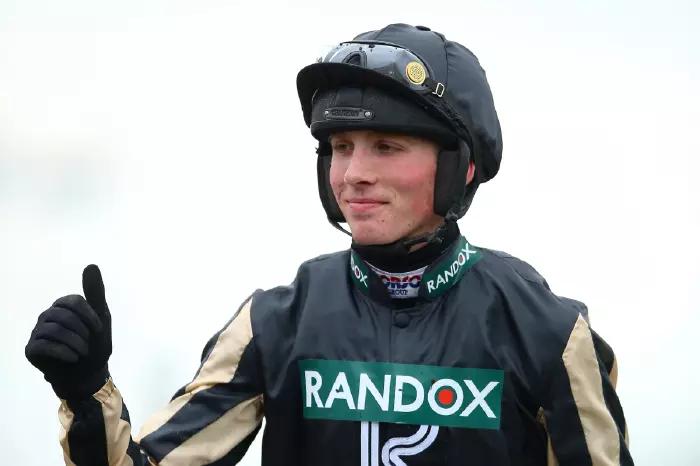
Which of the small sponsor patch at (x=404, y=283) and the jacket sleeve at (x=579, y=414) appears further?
the small sponsor patch at (x=404, y=283)

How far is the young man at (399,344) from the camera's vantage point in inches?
139

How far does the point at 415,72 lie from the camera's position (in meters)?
3.57

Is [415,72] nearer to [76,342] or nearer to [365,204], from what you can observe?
[365,204]

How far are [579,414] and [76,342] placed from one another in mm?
1152

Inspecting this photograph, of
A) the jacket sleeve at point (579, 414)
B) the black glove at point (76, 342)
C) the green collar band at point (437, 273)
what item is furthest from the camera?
the green collar band at point (437, 273)

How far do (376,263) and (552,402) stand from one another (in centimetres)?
53

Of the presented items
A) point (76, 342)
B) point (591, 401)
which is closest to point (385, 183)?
point (591, 401)

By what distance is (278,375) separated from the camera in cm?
364

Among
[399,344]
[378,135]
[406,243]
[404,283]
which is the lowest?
[399,344]

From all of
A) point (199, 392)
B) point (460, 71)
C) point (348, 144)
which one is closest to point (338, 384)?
point (199, 392)

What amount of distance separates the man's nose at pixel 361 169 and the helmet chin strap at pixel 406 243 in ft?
0.54

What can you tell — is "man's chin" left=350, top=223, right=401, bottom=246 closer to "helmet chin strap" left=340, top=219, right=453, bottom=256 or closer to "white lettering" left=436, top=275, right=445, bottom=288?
"helmet chin strap" left=340, top=219, right=453, bottom=256

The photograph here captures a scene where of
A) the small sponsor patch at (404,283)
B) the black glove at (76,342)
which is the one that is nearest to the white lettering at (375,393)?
the small sponsor patch at (404,283)

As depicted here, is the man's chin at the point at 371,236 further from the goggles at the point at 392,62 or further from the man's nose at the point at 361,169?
the goggles at the point at 392,62
